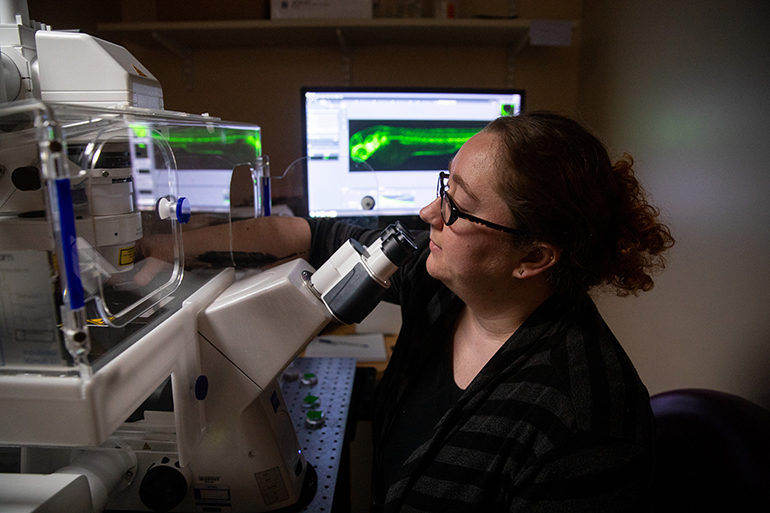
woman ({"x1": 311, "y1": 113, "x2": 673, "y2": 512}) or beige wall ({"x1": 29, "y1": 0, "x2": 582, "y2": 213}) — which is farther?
beige wall ({"x1": 29, "y1": 0, "x2": 582, "y2": 213})

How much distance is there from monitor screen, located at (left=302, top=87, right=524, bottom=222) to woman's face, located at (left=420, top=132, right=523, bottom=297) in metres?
0.78

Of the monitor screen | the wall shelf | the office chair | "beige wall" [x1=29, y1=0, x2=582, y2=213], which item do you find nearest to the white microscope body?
→ the office chair

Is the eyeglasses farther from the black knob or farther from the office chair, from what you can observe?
the black knob

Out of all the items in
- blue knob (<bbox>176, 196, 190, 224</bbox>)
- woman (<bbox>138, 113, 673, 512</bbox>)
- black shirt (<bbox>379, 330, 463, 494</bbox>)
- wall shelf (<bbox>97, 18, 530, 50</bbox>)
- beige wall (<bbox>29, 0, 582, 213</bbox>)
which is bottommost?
black shirt (<bbox>379, 330, 463, 494</bbox>)

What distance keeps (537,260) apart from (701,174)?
0.61 meters

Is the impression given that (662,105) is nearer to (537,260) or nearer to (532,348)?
(537,260)

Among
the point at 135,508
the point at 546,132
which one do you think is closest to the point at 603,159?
the point at 546,132

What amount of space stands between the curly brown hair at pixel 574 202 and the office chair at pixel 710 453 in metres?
0.22

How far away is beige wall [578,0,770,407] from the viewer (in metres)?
0.97

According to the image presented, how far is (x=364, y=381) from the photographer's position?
1282mm

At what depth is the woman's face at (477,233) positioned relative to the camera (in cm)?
85

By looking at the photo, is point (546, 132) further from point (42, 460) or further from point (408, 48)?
point (408, 48)

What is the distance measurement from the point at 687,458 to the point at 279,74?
1.82 m

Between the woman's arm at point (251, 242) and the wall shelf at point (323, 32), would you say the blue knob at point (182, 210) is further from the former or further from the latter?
the wall shelf at point (323, 32)
